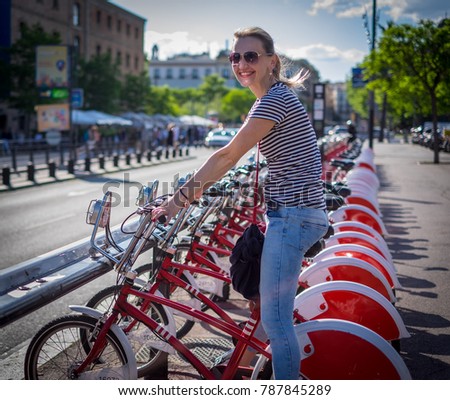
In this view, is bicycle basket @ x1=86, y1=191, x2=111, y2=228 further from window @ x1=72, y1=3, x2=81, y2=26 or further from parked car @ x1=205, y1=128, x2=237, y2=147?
window @ x1=72, y1=3, x2=81, y2=26

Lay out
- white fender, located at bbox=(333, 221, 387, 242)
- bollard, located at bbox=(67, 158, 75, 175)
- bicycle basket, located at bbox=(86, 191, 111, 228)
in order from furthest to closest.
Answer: bollard, located at bbox=(67, 158, 75, 175)
white fender, located at bbox=(333, 221, 387, 242)
bicycle basket, located at bbox=(86, 191, 111, 228)

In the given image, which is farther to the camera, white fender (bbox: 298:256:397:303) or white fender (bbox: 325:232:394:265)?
white fender (bbox: 325:232:394:265)

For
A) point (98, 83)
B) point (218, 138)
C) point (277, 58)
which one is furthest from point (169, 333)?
point (98, 83)

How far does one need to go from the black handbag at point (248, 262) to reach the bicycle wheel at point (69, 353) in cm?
72

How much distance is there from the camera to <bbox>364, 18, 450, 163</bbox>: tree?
966 inches

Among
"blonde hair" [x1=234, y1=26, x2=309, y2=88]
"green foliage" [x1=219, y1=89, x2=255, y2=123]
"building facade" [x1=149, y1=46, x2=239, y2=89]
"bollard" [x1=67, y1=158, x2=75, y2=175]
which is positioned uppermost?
"building facade" [x1=149, y1=46, x2=239, y2=89]

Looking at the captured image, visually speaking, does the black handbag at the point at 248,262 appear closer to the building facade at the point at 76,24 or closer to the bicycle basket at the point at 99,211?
the bicycle basket at the point at 99,211

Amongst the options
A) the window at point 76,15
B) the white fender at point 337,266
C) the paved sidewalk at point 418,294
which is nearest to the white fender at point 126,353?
the paved sidewalk at point 418,294

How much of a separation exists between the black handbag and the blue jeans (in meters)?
0.09

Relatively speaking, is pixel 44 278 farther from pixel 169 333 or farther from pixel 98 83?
pixel 98 83

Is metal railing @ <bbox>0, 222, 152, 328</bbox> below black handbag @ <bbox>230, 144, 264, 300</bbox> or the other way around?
below

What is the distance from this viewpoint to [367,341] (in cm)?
320

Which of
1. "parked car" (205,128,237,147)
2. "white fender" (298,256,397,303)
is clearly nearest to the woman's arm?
"white fender" (298,256,397,303)

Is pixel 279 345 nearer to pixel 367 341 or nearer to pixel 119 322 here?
pixel 367 341
